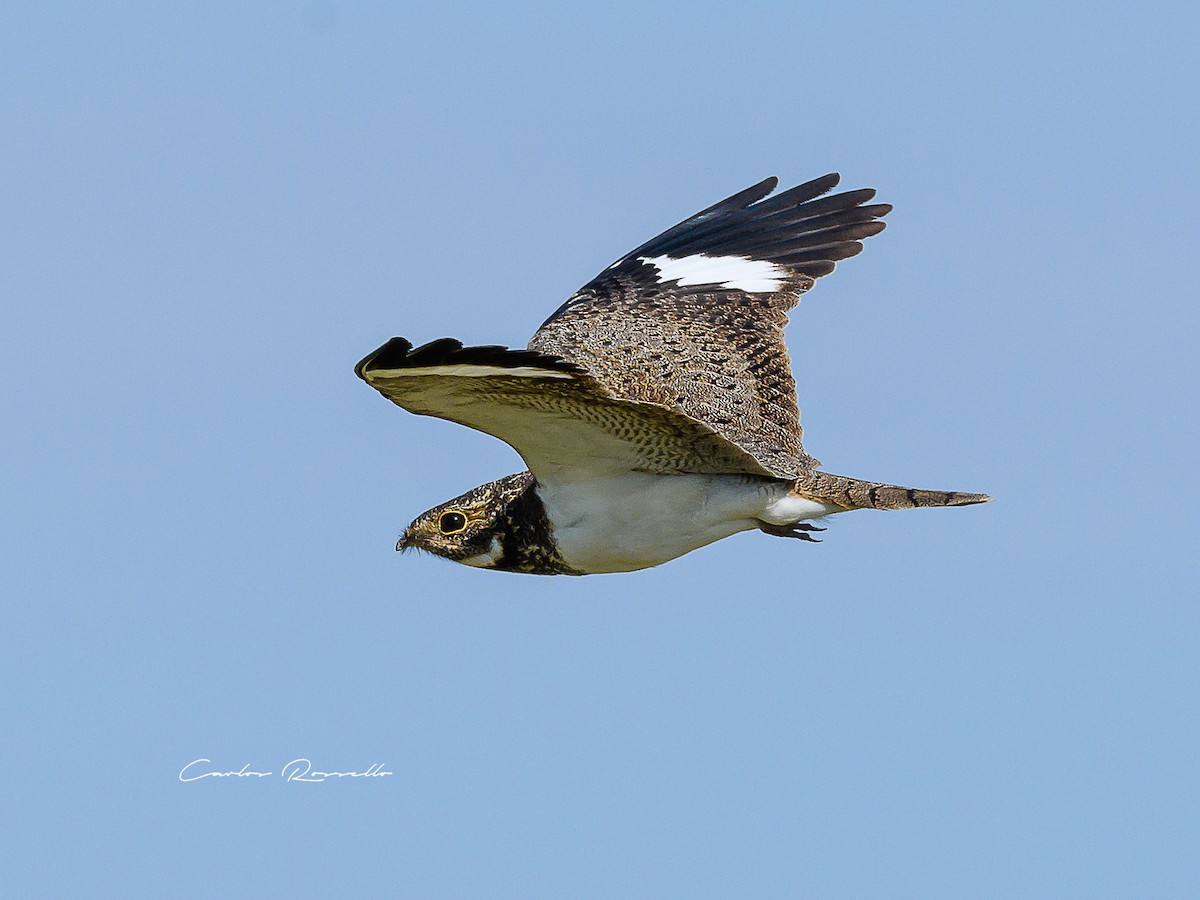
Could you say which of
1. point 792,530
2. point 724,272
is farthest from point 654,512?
point 724,272

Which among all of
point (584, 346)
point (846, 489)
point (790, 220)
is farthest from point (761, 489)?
point (790, 220)

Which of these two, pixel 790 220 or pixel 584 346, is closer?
pixel 584 346

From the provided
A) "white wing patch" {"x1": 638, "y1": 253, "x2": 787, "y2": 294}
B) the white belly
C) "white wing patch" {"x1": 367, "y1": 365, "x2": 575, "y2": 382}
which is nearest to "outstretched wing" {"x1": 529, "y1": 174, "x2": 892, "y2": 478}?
"white wing patch" {"x1": 638, "y1": 253, "x2": 787, "y2": 294}

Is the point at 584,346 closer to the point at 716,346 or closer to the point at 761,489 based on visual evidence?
the point at 716,346

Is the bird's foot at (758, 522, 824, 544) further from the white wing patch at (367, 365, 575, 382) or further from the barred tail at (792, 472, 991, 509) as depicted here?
the white wing patch at (367, 365, 575, 382)

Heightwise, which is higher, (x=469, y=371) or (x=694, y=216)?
(x=694, y=216)

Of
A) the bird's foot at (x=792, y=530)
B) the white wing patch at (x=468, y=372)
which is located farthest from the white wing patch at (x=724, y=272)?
the white wing patch at (x=468, y=372)

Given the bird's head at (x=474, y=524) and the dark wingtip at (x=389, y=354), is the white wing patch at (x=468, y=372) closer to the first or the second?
the dark wingtip at (x=389, y=354)
